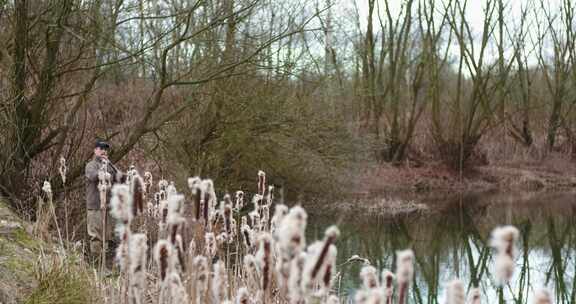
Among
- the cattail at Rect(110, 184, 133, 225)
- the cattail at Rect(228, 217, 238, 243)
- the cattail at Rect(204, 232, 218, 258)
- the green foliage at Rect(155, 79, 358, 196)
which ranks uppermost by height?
the green foliage at Rect(155, 79, 358, 196)

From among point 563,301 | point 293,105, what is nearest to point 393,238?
point 293,105

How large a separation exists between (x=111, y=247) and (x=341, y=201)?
345 inches

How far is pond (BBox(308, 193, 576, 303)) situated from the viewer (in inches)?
430

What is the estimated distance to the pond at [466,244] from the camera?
10.9 m

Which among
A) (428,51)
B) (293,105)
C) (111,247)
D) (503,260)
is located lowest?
(111,247)

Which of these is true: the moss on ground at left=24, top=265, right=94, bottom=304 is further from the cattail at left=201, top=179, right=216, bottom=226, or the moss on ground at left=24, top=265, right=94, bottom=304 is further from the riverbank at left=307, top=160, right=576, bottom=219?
the riverbank at left=307, top=160, right=576, bottom=219

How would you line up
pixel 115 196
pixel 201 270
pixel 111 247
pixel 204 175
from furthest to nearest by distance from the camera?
pixel 204 175 < pixel 111 247 < pixel 201 270 < pixel 115 196

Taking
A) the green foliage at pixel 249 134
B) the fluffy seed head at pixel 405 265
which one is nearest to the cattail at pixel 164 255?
the fluffy seed head at pixel 405 265

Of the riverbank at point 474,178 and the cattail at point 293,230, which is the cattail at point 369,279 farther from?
the riverbank at point 474,178

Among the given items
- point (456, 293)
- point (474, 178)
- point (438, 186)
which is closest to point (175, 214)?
point (456, 293)

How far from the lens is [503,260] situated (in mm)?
1546

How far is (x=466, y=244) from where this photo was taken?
14352 mm

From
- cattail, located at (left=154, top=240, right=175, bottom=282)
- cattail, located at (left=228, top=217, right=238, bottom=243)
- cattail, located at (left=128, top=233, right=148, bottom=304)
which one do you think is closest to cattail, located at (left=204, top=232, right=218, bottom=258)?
→ cattail, located at (left=228, top=217, right=238, bottom=243)

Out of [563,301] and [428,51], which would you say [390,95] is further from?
[563,301]
